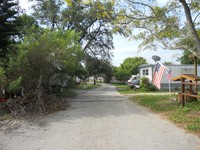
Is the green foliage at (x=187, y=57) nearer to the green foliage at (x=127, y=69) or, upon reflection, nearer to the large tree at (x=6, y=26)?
the large tree at (x=6, y=26)

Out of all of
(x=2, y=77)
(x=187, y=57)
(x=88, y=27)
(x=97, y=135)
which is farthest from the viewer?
(x=187, y=57)

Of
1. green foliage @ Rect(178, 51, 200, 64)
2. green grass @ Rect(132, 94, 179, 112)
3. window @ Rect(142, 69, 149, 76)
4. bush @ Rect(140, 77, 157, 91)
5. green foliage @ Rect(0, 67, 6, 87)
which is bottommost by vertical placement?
green grass @ Rect(132, 94, 179, 112)

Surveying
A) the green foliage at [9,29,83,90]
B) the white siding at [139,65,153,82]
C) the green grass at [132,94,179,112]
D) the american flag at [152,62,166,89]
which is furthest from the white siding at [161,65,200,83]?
the green foliage at [9,29,83,90]

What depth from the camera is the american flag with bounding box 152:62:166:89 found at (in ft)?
97.9

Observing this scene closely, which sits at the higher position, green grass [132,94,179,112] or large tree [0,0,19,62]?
large tree [0,0,19,62]

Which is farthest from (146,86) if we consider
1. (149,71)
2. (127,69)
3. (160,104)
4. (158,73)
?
(127,69)

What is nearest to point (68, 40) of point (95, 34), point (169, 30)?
point (169, 30)

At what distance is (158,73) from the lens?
101ft

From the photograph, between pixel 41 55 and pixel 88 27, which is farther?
pixel 88 27

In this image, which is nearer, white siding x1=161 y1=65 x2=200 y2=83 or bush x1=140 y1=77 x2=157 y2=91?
white siding x1=161 y1=65 x2=200 y2=83

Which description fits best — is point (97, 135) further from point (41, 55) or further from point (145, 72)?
point (145, 72)

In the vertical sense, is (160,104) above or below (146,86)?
below

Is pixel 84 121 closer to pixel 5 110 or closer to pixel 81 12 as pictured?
pixel 5 110

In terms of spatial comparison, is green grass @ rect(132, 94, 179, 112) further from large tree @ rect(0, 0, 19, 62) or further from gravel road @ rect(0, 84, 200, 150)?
large tree @ rect(0, 0, 19, 62)
